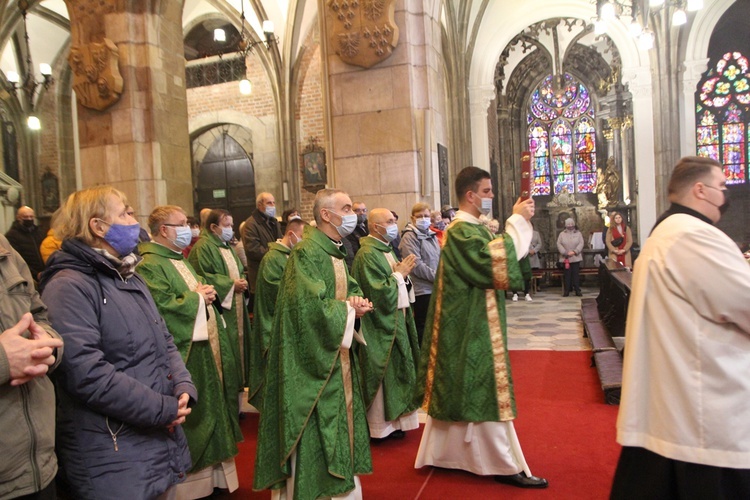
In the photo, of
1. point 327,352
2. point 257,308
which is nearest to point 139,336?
point 327,352

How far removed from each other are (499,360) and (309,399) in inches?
46.5

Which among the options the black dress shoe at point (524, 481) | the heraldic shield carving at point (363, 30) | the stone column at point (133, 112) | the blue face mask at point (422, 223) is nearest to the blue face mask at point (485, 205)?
the black dress shoe at point (524, 481)

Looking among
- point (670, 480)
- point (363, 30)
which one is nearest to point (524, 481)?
point (670, 480)

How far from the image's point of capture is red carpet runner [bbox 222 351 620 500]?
12.4ft

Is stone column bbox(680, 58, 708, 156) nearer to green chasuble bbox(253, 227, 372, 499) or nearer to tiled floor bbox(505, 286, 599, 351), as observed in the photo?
tiled floor bbox(505, 286, 599, 351)

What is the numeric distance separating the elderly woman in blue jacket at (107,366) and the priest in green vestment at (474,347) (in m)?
1.80

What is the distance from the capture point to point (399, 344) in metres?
4.81

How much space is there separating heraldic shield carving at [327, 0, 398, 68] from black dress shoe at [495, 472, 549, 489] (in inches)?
213

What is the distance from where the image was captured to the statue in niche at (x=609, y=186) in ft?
67.6

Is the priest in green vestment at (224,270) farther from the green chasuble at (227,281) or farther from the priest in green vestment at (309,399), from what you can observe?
the priest in green vestment at (309,399)

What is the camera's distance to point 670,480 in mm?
2342

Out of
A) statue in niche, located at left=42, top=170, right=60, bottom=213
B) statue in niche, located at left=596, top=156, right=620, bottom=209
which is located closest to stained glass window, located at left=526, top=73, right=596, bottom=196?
statue in niche, located at left=596, top=156, right=620, bottom=209

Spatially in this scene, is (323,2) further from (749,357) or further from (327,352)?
(749,357)

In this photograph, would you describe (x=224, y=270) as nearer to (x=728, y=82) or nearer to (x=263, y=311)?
(x=263, y=311)
